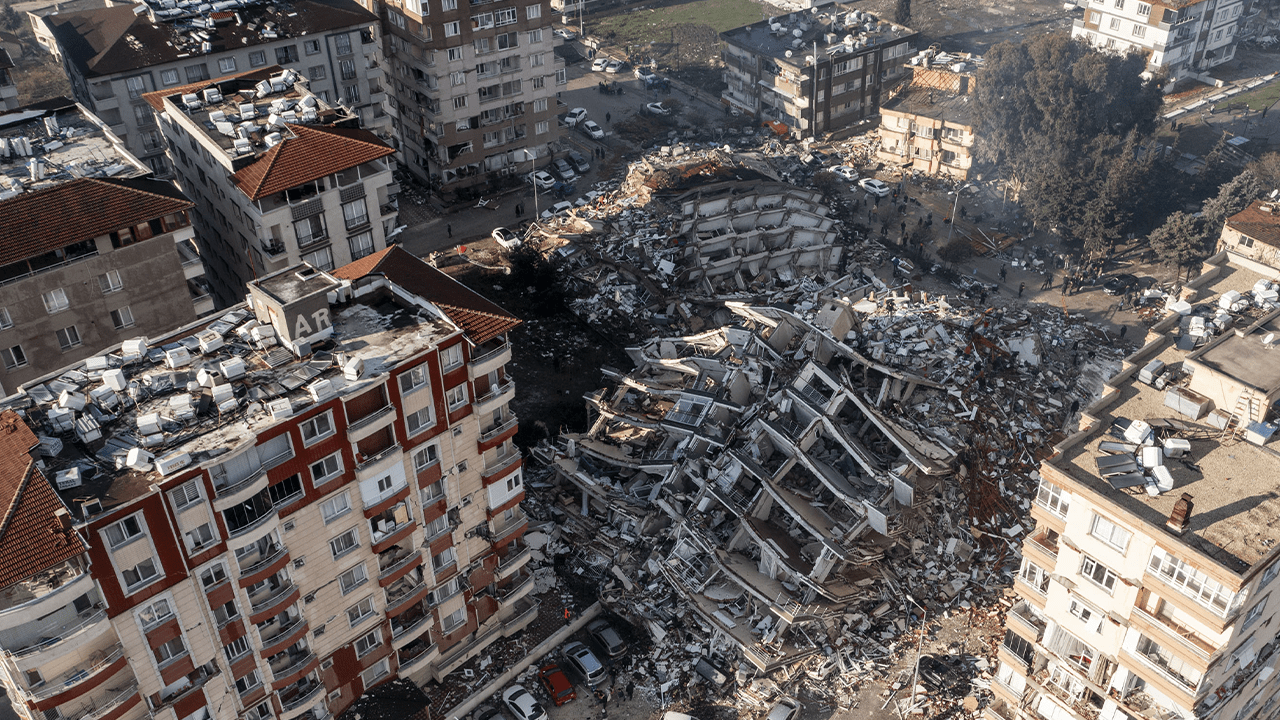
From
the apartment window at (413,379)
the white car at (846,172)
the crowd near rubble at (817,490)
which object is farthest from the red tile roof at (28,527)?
the white car at (846,172)

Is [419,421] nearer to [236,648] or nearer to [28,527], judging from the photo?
[236,648]

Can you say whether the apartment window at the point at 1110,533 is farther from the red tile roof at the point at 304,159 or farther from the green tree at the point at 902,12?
the green tree at the point at 902,12

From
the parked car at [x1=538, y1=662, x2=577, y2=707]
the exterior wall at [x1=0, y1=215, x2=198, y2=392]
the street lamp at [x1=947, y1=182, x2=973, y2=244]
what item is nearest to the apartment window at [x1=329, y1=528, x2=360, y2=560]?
the parked car at [x1=538, y1=662, x2=577, y2=707]

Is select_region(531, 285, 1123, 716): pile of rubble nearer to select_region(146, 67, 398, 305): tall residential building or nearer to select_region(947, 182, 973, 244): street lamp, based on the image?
select_region(146, 67, 398, 305): tall residential building

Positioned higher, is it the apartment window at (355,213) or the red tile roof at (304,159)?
the red tile roof at (304,159)

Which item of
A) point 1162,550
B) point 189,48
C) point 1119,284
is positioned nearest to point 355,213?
point 189,48

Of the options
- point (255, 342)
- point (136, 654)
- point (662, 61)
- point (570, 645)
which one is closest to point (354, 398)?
point (255, 342)

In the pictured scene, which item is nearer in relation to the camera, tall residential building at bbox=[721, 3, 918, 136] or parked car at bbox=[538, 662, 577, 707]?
parked car at bbox=[538, 662, 577, 707]
